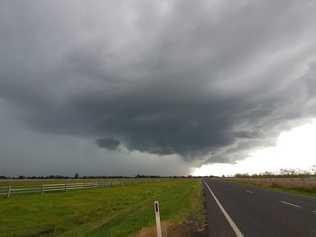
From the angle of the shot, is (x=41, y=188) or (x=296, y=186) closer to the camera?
(x=41, y=188)

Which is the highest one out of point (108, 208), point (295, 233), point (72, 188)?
point (72, 188)

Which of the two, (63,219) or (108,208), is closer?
(63,219)

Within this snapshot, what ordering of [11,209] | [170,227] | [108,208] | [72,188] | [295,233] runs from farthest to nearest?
[72,188]
[108,208]
[11,209]
[170,227]
[295,233]

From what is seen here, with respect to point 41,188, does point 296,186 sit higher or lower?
lower

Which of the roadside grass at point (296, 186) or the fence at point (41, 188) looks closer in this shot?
the fence at point (41, 188)

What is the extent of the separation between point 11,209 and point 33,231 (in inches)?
310

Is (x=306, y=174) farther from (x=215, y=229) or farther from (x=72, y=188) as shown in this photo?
(x=215, y=229)

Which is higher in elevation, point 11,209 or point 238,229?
point 11,209

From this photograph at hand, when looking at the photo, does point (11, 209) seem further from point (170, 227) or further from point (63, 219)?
point (170, 227)

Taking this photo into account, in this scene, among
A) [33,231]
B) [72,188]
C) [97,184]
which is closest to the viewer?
[33,231]

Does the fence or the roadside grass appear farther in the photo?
the roadside grass

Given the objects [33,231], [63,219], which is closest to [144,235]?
[33,231]

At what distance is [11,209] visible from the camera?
22875 mm

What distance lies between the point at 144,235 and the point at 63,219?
28.7 ft
